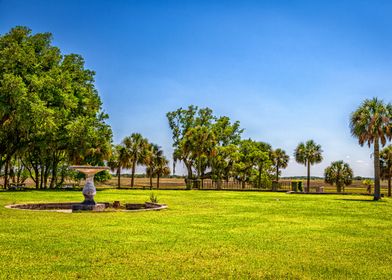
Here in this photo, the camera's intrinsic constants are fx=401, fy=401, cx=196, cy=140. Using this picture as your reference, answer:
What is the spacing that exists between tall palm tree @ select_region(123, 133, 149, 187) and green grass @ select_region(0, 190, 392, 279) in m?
41.6

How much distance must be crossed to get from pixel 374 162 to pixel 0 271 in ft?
109

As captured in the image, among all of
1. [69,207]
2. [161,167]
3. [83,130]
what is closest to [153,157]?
[161,167]

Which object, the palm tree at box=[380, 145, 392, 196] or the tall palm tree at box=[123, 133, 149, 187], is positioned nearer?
the palm tree at box=[380, 145, 392, 196]

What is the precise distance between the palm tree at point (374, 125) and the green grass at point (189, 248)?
811 inches

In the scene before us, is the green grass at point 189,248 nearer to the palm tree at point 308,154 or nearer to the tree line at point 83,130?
the tree line at point 83,130

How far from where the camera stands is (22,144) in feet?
128

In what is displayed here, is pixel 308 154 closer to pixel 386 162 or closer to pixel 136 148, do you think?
pixel 386 162

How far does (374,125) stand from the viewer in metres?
32.8

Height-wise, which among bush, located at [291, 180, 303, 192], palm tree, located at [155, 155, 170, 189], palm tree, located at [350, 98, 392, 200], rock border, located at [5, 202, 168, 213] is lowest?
rock border, located at [5, 202, 168, 213]

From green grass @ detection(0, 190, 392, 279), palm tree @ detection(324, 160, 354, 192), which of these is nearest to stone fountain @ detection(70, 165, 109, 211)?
green grass @ detection(0, 190, 392, 279)

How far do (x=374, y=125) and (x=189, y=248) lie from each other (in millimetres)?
28229

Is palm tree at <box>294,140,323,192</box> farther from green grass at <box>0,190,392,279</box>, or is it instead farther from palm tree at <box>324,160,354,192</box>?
green grass at <box>0,190,392,279</box>

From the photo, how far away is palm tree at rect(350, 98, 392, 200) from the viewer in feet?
108

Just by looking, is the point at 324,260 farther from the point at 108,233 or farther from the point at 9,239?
the point at 9,239
